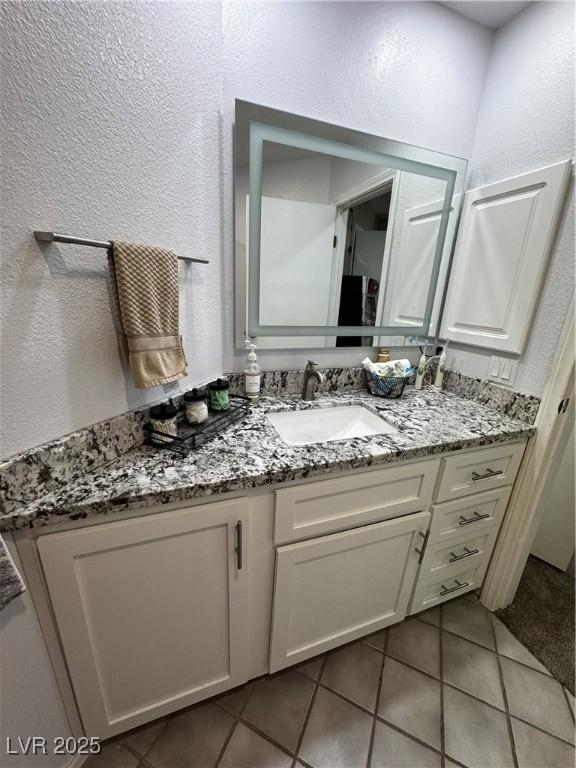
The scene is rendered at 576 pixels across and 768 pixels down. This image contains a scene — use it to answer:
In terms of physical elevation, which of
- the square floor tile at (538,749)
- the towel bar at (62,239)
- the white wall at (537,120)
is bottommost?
the square floor tile at (538,749)

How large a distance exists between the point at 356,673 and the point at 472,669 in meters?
0.45

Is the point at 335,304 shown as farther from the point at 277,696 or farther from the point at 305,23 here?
the point at 277,696

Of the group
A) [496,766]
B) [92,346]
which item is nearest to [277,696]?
[496,766]

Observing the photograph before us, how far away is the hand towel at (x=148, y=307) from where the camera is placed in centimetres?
71

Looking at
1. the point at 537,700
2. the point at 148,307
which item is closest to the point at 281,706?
the point at 537,700

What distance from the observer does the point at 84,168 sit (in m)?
0.66

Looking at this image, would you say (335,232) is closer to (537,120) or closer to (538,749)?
(537,120)

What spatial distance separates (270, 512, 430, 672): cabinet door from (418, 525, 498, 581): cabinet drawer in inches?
3.3

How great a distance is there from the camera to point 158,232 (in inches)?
33.4

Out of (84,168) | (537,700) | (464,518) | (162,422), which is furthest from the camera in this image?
(464,518)

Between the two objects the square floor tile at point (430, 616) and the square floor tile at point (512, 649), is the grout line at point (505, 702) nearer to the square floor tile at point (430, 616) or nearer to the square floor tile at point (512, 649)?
the square floor tile at point (512, 649)

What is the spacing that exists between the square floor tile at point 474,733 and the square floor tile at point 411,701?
0.04 metres

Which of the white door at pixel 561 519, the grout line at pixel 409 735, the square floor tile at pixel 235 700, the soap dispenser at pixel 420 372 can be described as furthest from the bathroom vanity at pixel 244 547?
the white door at pixel 561 519

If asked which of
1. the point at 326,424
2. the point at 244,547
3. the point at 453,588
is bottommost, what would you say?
the point at 453,588
